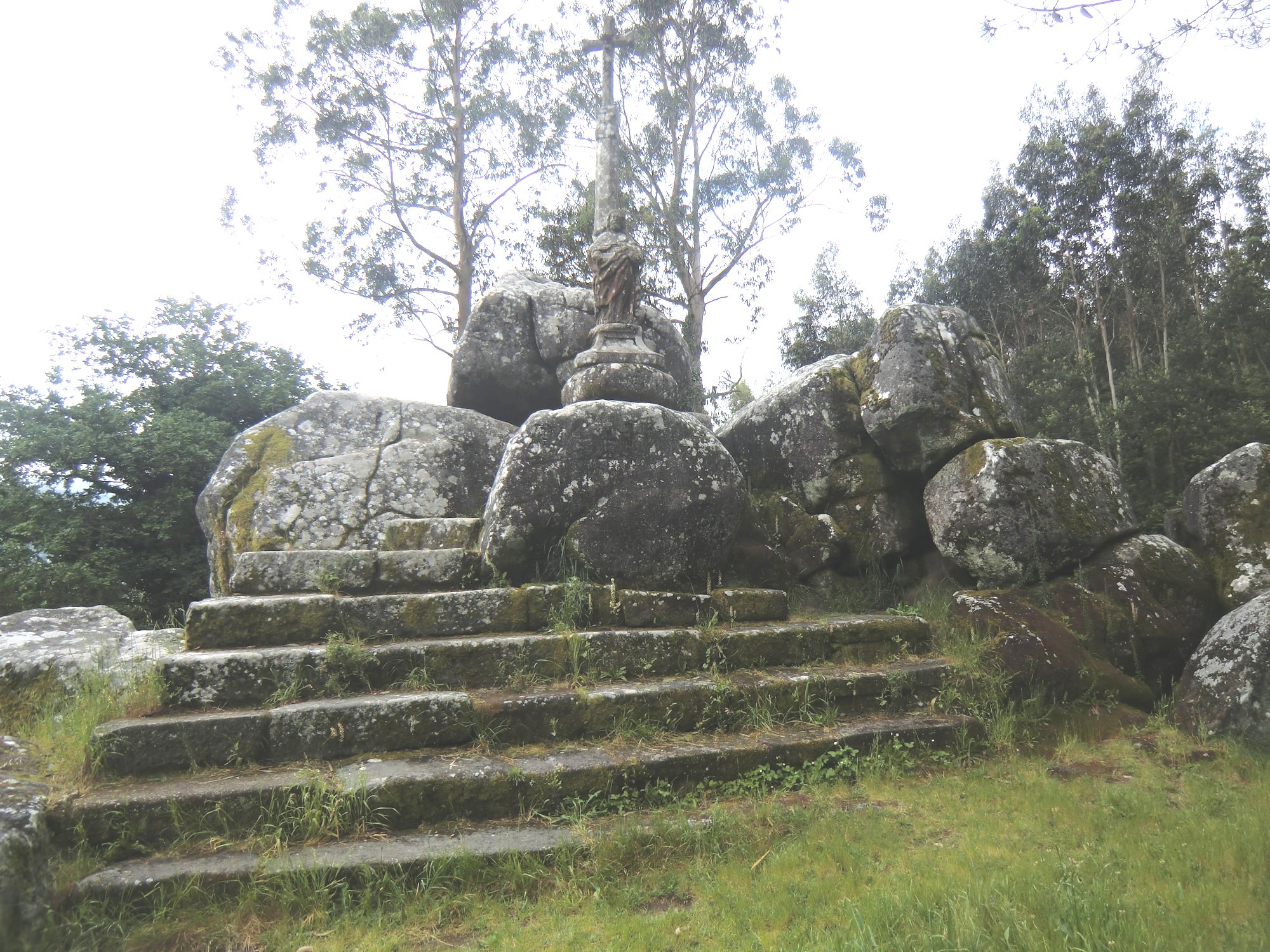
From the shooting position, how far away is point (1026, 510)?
5.57m

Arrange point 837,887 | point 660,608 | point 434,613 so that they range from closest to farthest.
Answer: point 837,887, point 434,613, point 660,608

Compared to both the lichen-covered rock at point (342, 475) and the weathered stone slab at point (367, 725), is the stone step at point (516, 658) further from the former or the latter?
the lichen-covered rock at point (342, 475)

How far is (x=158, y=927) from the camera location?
8.62 feet

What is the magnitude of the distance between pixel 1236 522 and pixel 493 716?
5.69 m

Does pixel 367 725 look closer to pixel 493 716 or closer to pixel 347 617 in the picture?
pixel 493 716

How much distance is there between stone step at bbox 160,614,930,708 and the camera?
382 centimetres

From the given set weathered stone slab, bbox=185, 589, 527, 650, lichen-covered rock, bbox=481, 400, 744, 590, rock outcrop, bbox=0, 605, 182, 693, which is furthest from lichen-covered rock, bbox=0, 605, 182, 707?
lichen-covered rock, bbox=481, 400, 744, 590

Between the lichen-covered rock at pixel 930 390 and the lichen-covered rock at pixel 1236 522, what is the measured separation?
4.85ft

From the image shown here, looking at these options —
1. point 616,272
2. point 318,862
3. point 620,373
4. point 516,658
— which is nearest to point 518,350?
point 616,272

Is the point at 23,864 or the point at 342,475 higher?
the point at 342,475

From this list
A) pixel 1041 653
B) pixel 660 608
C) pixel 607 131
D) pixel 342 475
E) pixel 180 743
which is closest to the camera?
pixel 180 743

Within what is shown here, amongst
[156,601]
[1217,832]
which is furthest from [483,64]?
[1217,832]

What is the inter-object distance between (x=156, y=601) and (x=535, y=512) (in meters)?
7.03

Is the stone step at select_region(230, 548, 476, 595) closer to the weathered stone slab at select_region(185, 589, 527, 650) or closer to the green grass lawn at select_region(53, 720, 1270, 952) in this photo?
the weathered stone slab at select_region(185, 589, 527, 650)
